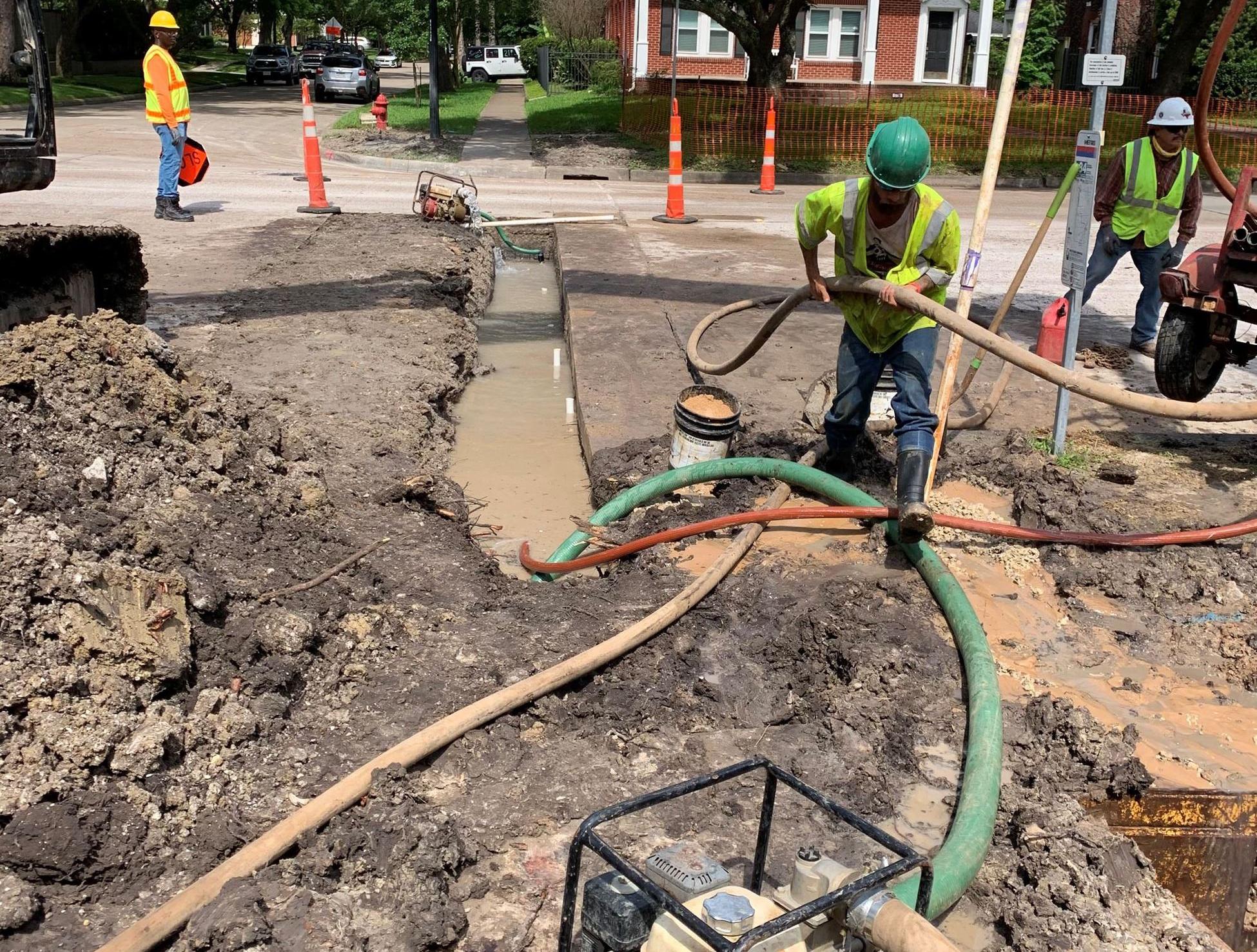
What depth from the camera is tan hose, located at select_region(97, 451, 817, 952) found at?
2795 millimetres

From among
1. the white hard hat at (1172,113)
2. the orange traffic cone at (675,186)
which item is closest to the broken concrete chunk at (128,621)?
the white hard hat at (1172,113)

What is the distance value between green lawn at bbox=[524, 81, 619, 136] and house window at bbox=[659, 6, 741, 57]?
2.84 metres

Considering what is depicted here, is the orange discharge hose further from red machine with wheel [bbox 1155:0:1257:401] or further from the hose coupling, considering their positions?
the hose coupling

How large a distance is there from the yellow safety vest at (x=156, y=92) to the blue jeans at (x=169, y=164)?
0.13 meters

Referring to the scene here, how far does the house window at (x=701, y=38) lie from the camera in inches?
1431

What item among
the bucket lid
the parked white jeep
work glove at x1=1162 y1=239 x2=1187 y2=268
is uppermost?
the parked white jeep

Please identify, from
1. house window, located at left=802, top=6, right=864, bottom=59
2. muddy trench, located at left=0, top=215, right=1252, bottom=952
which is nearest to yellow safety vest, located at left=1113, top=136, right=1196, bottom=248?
muddy trench, located at left=0, top=215, right=1252, bottom=952

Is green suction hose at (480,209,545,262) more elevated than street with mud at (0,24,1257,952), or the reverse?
green suction hose at (480,209,545,262)

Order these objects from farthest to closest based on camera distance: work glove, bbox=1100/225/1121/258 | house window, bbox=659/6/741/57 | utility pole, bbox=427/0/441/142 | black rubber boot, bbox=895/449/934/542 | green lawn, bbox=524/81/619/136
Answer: house window, bbox=659/6/741/57
green lawn, bbox=524/81/619/136
utility pole, bbox=427/0/441/142
work glove, bbox=1100/225/1121/258
black rubber boot, bbox=895/449/934/542

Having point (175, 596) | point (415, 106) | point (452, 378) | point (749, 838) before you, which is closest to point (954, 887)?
point (749, 838)

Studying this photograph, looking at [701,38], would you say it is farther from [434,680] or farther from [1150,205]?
[434,680]

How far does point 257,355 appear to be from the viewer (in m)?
7.81

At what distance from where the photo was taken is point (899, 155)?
4.54 m

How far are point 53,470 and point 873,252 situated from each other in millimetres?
3652
